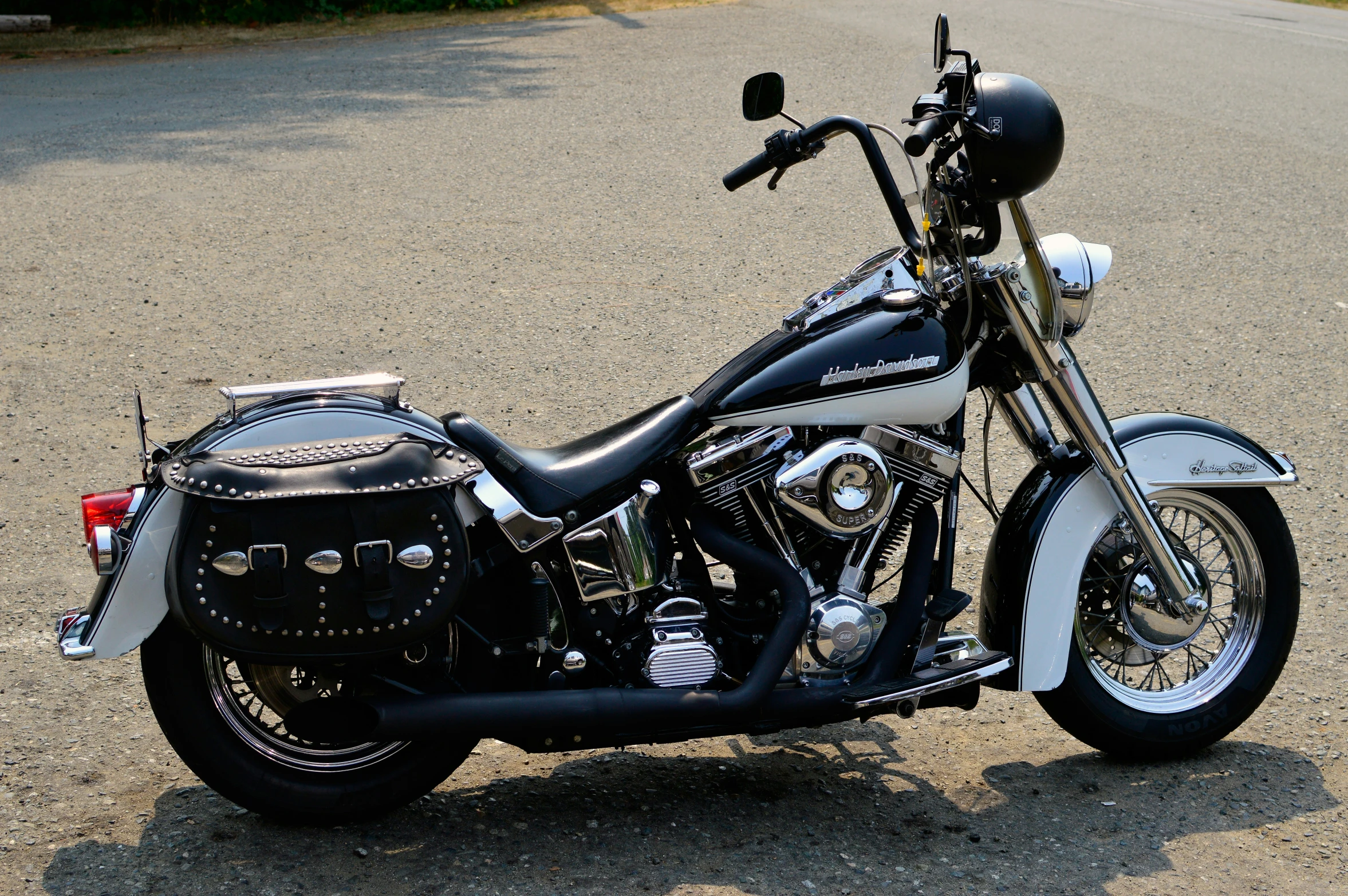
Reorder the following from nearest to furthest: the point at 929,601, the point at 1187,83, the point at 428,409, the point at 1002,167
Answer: the point at 1002,167 < the point at 929,601 < the point at 428,409 < the point at 1187,83

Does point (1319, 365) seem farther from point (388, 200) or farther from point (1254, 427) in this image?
point (388, 200)

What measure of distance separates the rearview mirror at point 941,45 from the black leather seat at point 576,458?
0.98m

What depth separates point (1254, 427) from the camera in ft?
18.5

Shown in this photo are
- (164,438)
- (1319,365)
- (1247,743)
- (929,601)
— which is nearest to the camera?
(929,601)

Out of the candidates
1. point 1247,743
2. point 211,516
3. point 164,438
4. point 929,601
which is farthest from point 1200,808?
point 164,438

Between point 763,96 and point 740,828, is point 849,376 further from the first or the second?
point 740,828

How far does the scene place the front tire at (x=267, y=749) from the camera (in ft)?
9.40

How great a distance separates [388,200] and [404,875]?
6.19 meters

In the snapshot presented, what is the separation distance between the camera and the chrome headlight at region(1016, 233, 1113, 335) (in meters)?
3.14

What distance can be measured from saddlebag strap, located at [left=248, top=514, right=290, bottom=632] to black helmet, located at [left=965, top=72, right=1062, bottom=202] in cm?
175

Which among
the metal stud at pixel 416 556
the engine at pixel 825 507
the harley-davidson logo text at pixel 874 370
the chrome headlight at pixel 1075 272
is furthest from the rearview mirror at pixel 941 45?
the metal stud at pixel 416 556

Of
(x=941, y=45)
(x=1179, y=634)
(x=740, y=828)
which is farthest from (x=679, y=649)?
(x=941, y=45)

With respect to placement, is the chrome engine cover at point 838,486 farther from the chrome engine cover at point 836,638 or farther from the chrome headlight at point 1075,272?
the chrome headlight at point 1075,272

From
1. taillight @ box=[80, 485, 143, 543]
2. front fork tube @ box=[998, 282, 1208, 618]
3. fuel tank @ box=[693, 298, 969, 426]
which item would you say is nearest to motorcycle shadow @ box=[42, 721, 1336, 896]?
front fork tube @ box=[998, 282, 1208, 618]
